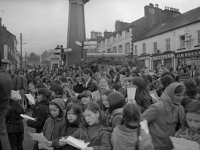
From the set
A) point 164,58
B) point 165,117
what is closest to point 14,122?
point 165,117

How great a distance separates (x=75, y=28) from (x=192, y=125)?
1886cm

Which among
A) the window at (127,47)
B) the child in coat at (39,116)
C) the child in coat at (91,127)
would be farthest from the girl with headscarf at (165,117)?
the window at (127,47)

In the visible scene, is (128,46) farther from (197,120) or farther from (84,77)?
(197,120)

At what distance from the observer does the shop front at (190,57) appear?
22.5 m

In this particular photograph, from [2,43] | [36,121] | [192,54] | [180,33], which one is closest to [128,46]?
[180,33]

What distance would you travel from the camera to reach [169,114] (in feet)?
10.6

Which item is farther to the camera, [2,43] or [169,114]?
[2,43]

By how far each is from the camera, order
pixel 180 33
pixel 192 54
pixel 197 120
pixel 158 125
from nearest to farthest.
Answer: pixel 197 120, pixel 158 125, pixel 192 54, pixel 180 33

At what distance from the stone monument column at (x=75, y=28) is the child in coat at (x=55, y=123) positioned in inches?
649

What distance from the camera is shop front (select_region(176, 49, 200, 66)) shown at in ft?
73.9

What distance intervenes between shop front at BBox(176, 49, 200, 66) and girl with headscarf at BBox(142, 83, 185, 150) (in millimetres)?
20236

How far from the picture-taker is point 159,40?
93.6 ft

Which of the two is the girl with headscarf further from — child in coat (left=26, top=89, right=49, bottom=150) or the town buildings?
the town buildings

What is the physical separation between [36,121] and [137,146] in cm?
230
